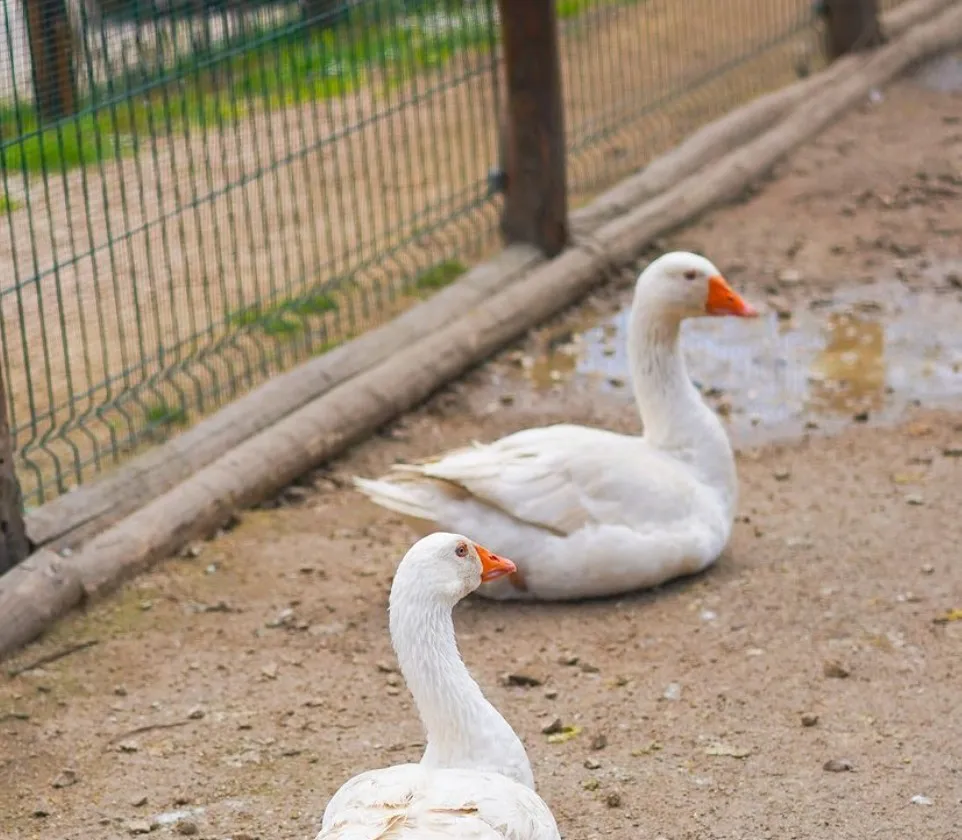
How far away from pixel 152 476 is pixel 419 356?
1579mm

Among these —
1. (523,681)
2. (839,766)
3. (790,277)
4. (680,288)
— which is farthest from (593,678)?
(790,277)

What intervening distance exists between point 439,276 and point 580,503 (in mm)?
3177

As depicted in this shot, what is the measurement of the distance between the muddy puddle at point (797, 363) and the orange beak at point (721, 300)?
963 mm

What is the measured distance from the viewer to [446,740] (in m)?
3.77

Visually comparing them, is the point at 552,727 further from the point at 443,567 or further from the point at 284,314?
the point at 284,314

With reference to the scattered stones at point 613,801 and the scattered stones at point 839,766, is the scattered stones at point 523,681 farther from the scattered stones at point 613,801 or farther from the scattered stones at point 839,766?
the scattered stones at point 839,766

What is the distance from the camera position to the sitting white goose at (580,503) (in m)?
5.32

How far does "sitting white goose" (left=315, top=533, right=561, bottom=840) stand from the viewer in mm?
3346

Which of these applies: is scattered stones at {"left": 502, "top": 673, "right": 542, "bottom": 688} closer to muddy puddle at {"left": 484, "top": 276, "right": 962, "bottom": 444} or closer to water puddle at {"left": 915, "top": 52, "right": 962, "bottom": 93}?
muddy puddle at {"left": 484, "top": 276, "right": 962, "bottom": 444}

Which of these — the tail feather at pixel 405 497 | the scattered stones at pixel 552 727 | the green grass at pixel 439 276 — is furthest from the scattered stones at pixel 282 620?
the green grass at pixel 439 276

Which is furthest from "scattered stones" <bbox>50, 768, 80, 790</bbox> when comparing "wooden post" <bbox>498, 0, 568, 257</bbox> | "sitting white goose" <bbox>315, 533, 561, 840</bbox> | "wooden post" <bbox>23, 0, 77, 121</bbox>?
"wooden post" <bbox>498, 0, 568, 257</bbox>

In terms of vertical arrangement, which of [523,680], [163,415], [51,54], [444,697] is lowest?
[523,680]

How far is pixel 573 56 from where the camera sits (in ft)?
37.8

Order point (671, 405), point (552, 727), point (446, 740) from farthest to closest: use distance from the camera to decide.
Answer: point (671, 405) → point (552, 727) → point (446, 740)
